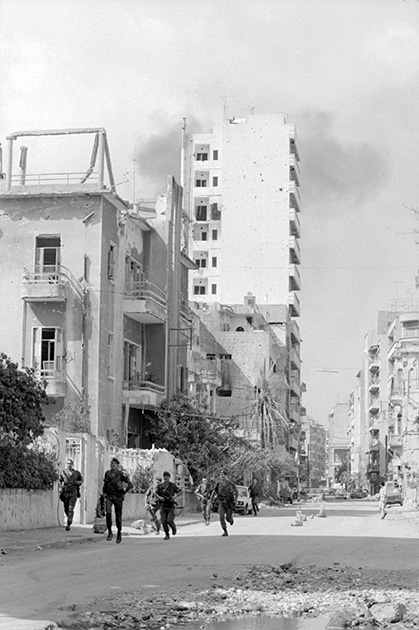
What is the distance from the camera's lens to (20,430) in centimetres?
2941

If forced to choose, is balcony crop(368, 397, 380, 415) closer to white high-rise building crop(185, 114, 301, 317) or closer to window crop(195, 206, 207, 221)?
white high-rise building crop(185, 114, 301, 317)

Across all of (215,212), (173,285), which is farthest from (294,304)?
(173,285)

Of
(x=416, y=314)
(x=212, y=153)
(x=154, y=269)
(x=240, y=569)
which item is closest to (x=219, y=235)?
(x=212, y=153)

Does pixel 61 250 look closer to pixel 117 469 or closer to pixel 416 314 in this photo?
pixel 117 469

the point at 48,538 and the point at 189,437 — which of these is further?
the point at 189,437

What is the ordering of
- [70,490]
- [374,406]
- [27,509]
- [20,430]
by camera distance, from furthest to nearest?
1. [374,406]
2. [70,490]
3. [20,430]
4. [27,509]

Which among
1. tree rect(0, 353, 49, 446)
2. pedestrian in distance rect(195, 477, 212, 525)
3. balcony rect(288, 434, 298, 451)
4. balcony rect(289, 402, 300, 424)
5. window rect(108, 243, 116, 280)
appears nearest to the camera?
tree rect(0, 353, 49, 446)

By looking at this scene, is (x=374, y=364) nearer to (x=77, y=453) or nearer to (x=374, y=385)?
(x=374, y=385)

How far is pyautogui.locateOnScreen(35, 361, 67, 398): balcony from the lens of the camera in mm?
46781

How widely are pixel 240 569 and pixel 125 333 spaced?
34.7 m

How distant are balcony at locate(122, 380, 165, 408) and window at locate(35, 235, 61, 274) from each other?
6.18 m

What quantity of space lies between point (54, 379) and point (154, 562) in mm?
28224

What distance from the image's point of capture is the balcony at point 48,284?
4728cm

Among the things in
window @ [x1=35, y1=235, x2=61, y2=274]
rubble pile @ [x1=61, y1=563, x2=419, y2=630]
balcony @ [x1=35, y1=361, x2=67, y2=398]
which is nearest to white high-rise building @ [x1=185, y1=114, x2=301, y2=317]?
window @ [x1=35, y1=235, x2=61, y2=274]
